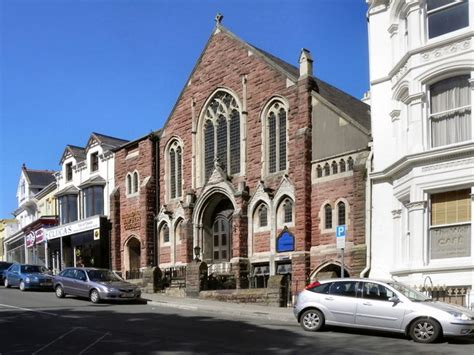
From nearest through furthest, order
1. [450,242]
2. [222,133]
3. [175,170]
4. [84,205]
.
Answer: [450,242] < [222,133] < [175,170] < [84,205]

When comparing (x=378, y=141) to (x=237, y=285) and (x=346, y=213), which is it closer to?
(x=346, y=213)

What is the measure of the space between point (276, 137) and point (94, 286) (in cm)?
921

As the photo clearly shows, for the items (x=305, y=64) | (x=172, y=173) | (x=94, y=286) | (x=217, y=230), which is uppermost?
(x=305, y=64)

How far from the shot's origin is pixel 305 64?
77.3 feet

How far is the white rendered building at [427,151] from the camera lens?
16.5m

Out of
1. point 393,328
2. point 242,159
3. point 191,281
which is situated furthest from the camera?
point 242,159

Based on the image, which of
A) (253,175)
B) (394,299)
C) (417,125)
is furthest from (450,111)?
(253,175)

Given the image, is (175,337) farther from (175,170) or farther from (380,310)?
(175,170)

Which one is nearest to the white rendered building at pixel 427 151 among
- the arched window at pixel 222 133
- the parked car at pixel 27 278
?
the arched window at pixel 222 133

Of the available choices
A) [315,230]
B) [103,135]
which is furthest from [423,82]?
[103,135]

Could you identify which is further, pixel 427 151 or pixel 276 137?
pixel 276 137

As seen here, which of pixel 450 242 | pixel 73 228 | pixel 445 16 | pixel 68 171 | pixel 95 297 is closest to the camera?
pixel 450 242

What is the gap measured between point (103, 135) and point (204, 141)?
11220 mm

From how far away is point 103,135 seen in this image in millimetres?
37125
